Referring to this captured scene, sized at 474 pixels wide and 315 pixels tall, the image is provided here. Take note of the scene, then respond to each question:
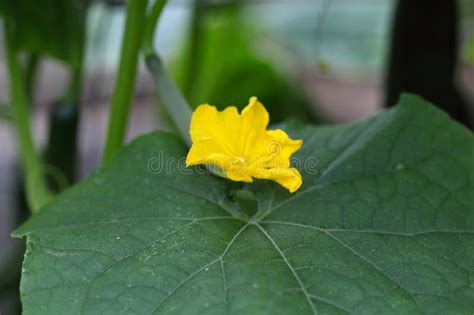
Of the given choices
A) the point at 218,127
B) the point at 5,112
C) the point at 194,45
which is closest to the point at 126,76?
the point at 218,127

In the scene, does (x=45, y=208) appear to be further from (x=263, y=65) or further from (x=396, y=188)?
(x=263, y=65)

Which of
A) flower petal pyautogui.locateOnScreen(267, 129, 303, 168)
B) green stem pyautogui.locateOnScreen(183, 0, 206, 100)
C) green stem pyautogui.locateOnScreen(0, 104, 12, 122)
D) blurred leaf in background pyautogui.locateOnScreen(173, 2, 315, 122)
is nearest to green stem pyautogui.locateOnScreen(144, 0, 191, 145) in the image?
flower petal pyautogui.locateOnScreen(267, 129, 303, 168)

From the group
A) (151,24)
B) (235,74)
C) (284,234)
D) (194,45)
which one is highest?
(151,24)

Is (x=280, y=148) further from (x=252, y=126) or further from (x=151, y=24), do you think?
(x=151, y=24)

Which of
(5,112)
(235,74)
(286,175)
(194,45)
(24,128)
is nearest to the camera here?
(286,175)

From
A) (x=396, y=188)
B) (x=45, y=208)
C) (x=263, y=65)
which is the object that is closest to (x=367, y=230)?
(x=396, y=188)

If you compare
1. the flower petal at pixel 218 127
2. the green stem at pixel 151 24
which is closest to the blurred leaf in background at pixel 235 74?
the green stem at pixel 151 24
